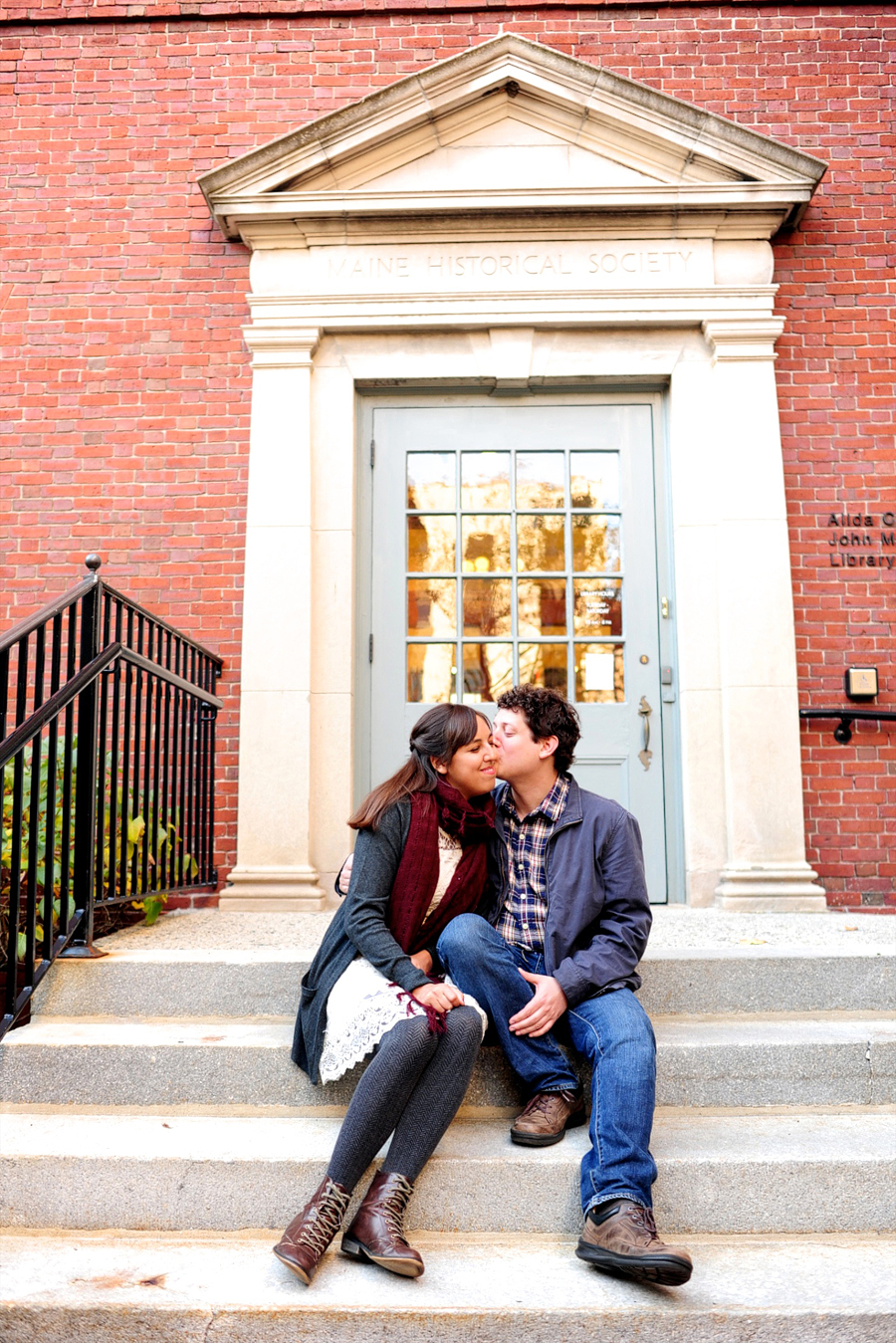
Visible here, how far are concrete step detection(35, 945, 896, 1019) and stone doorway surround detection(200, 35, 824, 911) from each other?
170 cm

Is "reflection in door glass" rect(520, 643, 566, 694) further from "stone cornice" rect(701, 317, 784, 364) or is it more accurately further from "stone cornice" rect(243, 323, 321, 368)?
"stone cornice" rect(243, 323, 321, 368)

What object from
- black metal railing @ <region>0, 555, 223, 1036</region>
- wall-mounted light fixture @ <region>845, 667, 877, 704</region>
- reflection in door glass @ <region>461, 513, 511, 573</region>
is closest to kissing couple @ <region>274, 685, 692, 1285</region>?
black metal railing @ <region>0, 555, 223, 1036</region>

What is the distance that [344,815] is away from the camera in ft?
17.5

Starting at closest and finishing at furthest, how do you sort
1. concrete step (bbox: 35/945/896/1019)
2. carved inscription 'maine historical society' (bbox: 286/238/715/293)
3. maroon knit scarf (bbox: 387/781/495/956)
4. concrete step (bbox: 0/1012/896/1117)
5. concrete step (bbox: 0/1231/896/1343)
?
concrete step (bbox: 0/1231/896/1343)
maroon knit scarf (bbox: 387/781/495/956)
concrete step (bbox: 0/1012/896/1117)
concrete step (bbox: 35/945/896/1019)
carved inscription 'maine historical society' (bbox: 286/238/715/293)

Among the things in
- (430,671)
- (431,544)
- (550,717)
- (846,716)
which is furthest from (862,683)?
(550,717)

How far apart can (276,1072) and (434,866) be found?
81 centimetres

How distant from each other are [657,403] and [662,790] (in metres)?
2.15

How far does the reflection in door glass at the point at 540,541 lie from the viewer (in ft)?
18.7

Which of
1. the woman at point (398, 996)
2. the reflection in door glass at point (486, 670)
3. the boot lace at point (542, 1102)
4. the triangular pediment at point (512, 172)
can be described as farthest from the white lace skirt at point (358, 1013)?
the triangular pediment at point (512, 172)

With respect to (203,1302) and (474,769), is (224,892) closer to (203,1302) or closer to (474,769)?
(474,769)

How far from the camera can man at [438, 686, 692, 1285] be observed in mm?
2486

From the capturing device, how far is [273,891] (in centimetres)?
515

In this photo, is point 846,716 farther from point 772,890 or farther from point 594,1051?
point 594,1051

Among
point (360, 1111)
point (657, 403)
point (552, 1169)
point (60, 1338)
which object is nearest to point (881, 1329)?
point (552, 1169)
